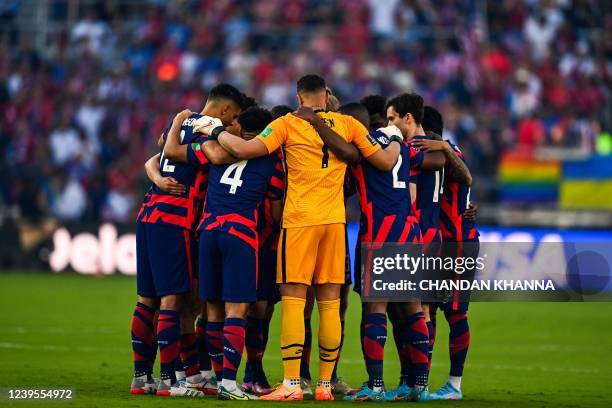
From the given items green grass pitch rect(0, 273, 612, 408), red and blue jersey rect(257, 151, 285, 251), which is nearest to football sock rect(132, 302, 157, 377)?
green grass pitch rect(0, 273, 612, 408)

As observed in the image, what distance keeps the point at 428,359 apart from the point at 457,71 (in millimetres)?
18291

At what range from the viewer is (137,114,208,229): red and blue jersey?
33.8ft

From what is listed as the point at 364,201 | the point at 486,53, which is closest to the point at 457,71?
the point at 486,53

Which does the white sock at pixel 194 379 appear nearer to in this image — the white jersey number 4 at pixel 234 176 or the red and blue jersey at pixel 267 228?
the red and blue jersey at pixel 267 228

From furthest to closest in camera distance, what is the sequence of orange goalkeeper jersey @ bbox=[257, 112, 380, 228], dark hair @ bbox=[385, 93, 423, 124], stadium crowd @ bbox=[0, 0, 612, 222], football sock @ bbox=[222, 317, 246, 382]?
stadium crowd @ bbox=[0, 0, 612, 222]
dark hair @ bbox=[385, 93, 423, 124]
orange goalkeeper jersey @ bbox=[257, 112, 380, 228]
football sock @ bbox=[222, 317, 246, 382]

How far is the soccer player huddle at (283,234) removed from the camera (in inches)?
387

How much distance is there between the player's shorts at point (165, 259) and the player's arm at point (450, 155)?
211 centimetres

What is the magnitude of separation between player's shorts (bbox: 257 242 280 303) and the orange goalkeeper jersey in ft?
1.75

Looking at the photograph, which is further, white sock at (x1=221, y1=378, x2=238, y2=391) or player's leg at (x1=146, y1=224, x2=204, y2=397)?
player's leg at (x1=146, y1=224, x2=204, y2=397)

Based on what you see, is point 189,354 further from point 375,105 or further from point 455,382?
point 375,105

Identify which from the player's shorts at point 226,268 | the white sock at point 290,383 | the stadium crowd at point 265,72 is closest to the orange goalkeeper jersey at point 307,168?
the player's shorts at point 226,268

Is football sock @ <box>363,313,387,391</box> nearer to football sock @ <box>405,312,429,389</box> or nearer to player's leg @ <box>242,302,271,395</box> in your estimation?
football sock @ <box>405,312,429,389</box>

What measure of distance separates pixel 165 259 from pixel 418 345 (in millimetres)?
2220

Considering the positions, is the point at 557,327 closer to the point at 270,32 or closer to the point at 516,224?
the point at 516,224
